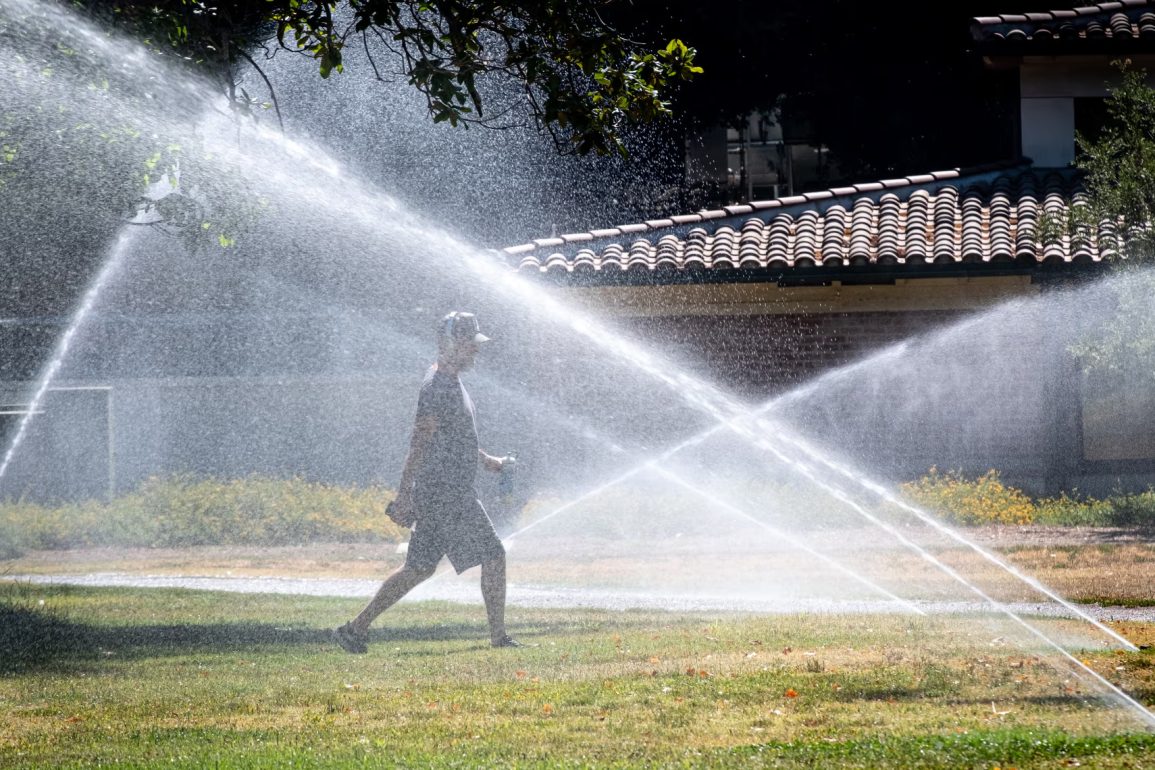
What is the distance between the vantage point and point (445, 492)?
7.12 m

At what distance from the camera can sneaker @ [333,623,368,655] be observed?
7.18 metres

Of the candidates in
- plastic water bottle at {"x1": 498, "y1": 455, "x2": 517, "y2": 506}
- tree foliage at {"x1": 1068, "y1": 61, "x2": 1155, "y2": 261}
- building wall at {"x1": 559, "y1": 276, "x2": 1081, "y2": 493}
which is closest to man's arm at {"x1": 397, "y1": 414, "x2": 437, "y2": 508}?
plastic water bottle at {"x1": 498, "y1": 455, "x2": 517, "y2": 506}

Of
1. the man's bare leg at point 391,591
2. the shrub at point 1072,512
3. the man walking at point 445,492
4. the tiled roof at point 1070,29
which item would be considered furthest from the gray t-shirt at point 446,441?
the tiled roof at point 1070,29

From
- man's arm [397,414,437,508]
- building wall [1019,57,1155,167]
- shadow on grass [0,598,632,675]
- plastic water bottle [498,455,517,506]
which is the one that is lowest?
shadow on grass [0,598,632,675]

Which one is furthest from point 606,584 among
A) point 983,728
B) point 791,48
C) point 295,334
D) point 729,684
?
point 791,48

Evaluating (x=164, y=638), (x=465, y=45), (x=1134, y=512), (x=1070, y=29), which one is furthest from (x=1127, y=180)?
(x=164, y=638)

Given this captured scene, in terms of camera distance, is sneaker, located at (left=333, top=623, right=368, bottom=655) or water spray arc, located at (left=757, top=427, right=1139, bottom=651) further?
water spray arc, located at (left=757, top=427, right=1139, bottom=651)

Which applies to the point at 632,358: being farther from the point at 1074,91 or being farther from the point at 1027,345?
the point at 1074,91

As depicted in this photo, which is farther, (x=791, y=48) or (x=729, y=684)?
(x=791, y=48)

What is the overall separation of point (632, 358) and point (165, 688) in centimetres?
1021

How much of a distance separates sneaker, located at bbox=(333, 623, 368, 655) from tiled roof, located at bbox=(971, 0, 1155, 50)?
12911 mm

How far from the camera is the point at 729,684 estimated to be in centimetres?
590

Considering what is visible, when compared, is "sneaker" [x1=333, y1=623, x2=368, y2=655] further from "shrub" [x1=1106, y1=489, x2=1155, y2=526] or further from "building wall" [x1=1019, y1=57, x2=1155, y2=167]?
"building wall" [x1=1019, y1=57, x2=1155, y2=167]

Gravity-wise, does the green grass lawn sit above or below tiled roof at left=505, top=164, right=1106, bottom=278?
below
